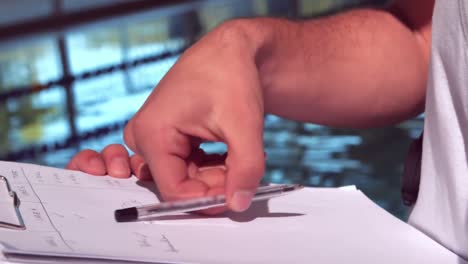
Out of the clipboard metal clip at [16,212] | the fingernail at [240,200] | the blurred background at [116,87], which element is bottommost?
the blurred background at [116,87]

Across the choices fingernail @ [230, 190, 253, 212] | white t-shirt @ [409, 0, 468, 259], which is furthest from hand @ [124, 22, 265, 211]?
white t-shirt @ [409, 0, 468, 259]

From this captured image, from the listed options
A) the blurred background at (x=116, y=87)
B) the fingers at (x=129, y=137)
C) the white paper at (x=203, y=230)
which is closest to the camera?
the white paper at (x=203, y=230)

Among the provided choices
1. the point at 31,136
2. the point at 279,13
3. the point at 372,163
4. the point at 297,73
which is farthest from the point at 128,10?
the point at 297,73

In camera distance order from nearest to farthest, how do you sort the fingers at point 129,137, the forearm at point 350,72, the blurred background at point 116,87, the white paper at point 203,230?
the white paper at point 203,230 → the fingers at point 129,137 → the forearm at point 350,72 → the blurred background at point 116,87

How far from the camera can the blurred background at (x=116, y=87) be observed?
167 cm

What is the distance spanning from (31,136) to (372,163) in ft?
3.55

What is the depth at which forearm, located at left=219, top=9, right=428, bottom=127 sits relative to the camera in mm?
631

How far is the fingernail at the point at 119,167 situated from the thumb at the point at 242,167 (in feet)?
0.47

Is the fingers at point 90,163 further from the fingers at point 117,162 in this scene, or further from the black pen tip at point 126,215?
the black pen tip at point 126,215

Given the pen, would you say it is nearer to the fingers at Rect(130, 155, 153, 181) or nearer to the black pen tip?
the black pen tip

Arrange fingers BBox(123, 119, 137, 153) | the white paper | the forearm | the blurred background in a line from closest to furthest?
the white paper, fingers BBox(123, 119, 137, 153), the forearm, the blurred background

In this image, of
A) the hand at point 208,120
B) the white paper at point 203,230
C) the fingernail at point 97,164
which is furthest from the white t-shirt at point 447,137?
the fingernail at point 97,164

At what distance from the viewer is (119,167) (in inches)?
22.7

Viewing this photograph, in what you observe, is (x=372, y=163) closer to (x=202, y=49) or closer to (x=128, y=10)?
(x=202, y=49)
